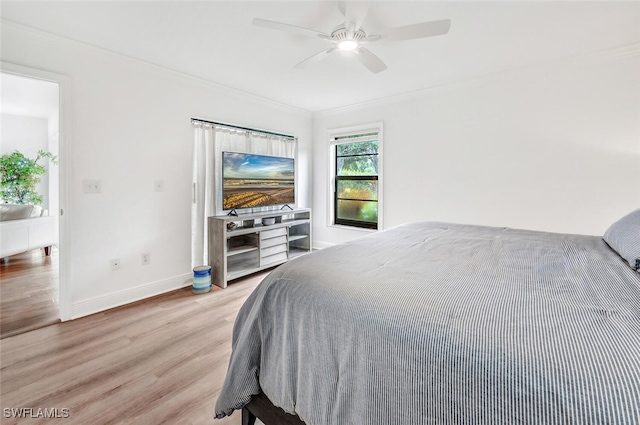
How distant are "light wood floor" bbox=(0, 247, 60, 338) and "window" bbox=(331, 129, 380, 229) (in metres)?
3.64

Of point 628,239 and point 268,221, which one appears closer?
point 628,239

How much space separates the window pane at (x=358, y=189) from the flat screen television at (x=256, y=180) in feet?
2.81

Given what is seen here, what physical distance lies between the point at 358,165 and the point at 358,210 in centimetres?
73

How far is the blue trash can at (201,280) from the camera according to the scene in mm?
2975

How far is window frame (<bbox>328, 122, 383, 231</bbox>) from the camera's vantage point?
401 cm

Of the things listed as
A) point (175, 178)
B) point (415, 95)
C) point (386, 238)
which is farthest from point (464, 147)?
point (175, 178)

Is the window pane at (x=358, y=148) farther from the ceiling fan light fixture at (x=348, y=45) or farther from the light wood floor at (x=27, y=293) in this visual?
the light wood floor at (x=27, y=293)

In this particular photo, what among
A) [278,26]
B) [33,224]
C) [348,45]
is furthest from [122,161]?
[33,224]

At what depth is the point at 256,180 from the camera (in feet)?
12.1

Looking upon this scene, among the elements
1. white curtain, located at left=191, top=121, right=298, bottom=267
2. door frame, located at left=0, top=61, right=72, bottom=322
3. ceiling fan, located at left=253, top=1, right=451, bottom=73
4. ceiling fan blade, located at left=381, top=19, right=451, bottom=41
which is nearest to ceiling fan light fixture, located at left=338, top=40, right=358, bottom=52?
ceiling fan, located at left=253, top=1, right=451, bottom=73

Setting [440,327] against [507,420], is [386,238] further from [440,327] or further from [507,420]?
[507,420]

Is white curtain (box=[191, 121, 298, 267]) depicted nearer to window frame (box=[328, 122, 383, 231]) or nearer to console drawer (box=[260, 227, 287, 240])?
console drawer (box=[260, 227, 287, 240])

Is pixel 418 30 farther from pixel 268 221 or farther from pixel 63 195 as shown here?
pixel 63 195

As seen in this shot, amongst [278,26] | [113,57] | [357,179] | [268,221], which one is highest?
[113,57]
